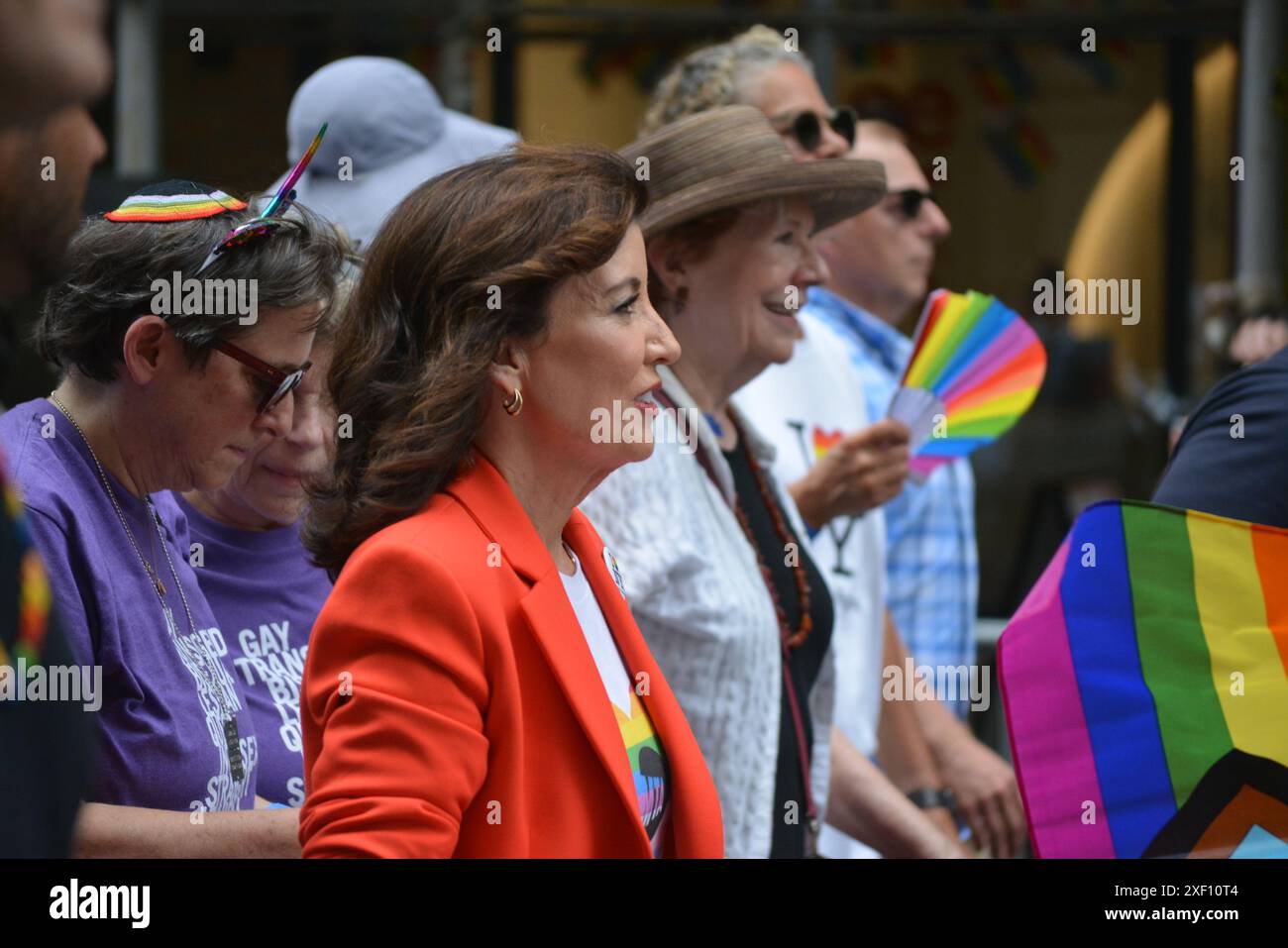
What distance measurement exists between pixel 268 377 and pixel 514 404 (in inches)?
17.6

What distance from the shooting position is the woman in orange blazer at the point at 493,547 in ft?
6.00

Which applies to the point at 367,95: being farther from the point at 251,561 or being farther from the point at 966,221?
the point at 966,221

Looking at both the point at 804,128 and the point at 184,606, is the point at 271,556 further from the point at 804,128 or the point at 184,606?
the point at 804,128

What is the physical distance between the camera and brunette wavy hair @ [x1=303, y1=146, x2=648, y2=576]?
2.06 metres

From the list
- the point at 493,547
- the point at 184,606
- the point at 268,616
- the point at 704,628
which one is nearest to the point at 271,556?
the point at 268,616

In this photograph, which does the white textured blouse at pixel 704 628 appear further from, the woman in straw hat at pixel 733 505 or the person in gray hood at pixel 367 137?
the person in gray hood at pixel 367 137

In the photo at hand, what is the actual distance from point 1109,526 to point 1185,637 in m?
0.16

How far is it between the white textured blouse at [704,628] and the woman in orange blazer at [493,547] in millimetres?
413

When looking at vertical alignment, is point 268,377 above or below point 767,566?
above

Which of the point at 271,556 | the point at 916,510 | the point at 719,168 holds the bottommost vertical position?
the point at 271,556

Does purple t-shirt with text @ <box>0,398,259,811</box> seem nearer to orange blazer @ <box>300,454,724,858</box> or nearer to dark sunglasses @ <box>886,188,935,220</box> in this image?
orange blazer @ <box>300,454,724,858</box>

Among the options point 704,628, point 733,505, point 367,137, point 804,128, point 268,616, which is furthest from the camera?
point 367,137

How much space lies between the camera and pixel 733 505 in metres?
3.07

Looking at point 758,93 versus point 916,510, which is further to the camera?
point 916,510
